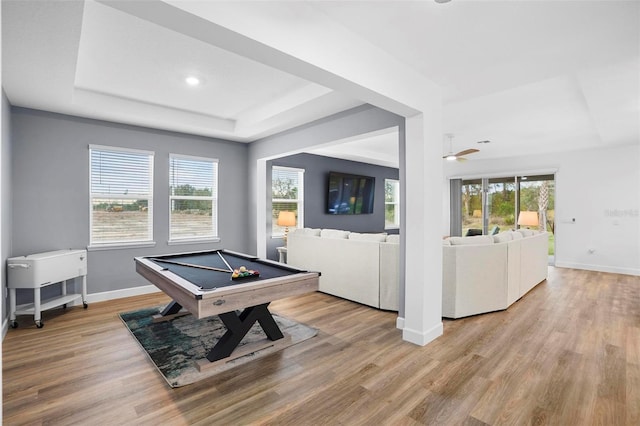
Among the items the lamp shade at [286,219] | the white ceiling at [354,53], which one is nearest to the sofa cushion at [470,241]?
the white ceiling at [354,53]

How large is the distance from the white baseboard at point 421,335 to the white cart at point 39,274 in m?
3.94

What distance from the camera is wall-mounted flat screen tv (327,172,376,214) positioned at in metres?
7.57

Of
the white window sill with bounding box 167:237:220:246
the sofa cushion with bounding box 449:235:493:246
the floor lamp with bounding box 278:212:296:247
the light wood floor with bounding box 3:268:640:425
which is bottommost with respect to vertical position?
the light wood floor with bounding box 3:268:640:425

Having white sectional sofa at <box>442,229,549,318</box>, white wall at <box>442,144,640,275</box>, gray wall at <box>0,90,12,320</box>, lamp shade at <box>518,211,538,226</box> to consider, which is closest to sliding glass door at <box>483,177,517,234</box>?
white wall at <box>442,144,640,275</box>

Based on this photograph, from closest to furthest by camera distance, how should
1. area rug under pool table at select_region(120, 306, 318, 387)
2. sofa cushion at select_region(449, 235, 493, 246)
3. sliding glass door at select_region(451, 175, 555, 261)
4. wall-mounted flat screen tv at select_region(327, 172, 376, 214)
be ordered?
area rug under pool table at select_region(120, 306, 318, 387) → sofa cushion at select_region(449, 235, 493, 246) → wall-mounted flat screen tv at select_region(327, 172, 376, 214) → sliding glass door at select_region(451, 175, 555, 261)

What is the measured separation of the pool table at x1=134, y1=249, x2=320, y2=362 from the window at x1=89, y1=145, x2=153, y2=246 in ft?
4.80

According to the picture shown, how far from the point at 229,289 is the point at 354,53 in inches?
81.6

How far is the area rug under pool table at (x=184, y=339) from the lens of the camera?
2770 mm

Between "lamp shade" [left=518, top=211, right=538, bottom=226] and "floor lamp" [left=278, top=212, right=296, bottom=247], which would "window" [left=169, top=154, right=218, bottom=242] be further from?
"lamp shade" [left=518, top=211, right=538, bottom=226]

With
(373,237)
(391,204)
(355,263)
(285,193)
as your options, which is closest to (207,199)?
(285,193)

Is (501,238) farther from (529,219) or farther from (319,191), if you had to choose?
(319,191)

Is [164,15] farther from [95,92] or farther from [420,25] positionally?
[95,92]

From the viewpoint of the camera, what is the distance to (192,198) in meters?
5.60

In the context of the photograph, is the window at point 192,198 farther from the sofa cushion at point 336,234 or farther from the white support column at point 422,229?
the white support column at point 422,229
